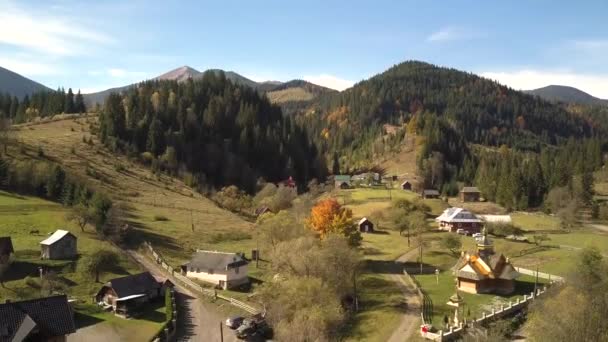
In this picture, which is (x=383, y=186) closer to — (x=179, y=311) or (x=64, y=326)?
(x=179, y=311)

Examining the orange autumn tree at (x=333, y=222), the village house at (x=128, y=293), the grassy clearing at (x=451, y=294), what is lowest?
the village house at (x=128, y=293)

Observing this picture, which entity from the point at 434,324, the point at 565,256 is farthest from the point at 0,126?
the point at 565,256

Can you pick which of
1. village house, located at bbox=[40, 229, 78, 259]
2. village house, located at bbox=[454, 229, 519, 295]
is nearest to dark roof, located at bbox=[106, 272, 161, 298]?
village house, located at bbox=[40, 229, 78, 259]

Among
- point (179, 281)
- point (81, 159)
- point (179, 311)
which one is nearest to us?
point (179, 311)

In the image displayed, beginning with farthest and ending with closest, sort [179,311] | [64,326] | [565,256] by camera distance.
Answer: [565,256] → [179,311] → [64,326]

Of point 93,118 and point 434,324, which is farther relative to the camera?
point 93,118

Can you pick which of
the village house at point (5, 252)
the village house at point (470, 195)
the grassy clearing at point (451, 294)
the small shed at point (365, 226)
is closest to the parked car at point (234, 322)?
the grassy clearing at point (451, 294)

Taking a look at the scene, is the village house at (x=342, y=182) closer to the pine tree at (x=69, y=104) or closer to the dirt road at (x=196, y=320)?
the pine tree at (x=69, y=104)
